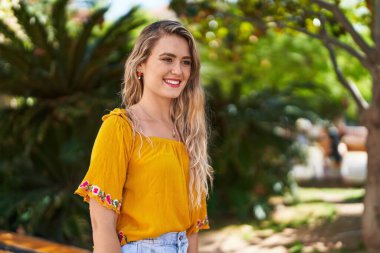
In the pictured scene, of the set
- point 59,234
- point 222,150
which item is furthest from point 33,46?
point 222,150

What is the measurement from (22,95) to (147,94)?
21.6 ft

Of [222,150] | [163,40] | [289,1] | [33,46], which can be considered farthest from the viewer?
[222,150]

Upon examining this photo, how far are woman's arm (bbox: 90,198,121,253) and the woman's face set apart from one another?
19.2 inches

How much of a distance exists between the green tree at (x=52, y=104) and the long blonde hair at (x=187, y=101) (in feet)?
17.5

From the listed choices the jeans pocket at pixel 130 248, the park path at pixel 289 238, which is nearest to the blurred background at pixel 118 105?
the park path at pixel 289 238

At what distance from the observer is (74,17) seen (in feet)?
35.6

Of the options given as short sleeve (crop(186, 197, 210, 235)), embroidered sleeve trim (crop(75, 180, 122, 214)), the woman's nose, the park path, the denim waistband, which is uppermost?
the woman's nose

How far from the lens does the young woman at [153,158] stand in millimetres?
2004

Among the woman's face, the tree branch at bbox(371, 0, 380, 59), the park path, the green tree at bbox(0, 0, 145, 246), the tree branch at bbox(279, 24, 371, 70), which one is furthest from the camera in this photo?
the green tree at bbox(0, 0, 145, 246)

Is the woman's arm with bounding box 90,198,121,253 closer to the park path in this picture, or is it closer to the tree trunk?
the tree trunk

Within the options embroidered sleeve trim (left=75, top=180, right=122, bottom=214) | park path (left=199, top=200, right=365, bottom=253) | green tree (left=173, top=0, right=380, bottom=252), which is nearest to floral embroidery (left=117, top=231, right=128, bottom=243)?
embroidered sleeve trim (left=75, top=180, right=122, bottom=214)

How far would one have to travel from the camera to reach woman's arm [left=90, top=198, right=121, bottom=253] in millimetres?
1976

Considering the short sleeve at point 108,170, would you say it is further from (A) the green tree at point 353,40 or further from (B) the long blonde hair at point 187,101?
(A) the green tree at point 353,40

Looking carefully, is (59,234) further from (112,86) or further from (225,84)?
(225,84)
